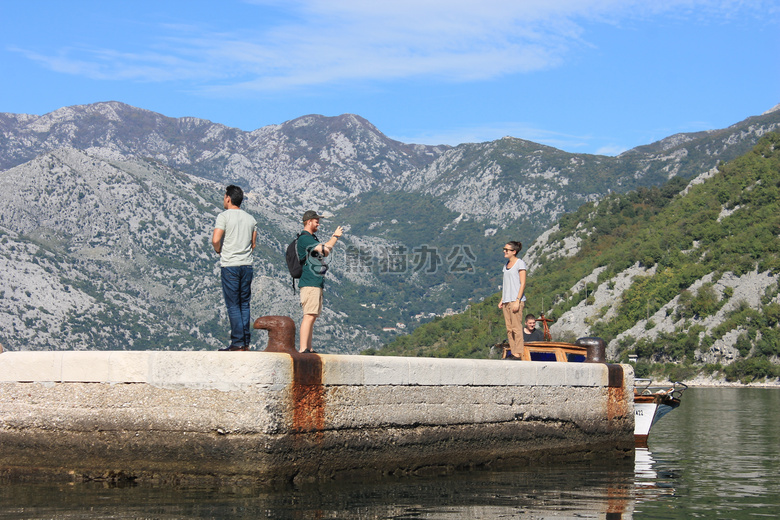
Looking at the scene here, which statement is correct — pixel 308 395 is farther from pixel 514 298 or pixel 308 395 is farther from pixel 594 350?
pixel 594 350

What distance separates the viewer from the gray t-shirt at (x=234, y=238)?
39.5 ft

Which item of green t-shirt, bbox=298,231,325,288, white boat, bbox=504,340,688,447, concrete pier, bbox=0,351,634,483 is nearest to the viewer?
concrete pier, bbox=0,351,634,483

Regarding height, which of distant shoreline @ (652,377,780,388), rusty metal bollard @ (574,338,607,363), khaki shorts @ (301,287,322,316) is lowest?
distant shoreline @ (652,377,780,388)

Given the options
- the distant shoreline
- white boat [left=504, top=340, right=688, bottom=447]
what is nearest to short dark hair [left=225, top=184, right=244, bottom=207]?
white boat [left=504, top=340, right=688, bottom=447]

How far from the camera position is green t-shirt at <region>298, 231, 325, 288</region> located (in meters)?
12.2

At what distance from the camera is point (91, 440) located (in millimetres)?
11383

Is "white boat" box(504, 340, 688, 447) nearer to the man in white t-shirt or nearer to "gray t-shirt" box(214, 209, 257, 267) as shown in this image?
the man in white t-shirt

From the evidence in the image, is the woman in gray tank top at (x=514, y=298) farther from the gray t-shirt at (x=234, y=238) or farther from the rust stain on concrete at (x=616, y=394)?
the gray t-shirt at (x=234, y=238)

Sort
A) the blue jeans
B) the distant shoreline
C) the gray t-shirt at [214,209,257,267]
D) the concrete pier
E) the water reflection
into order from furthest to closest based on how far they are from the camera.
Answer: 1. the distant shoreline
2. the gray t-shirt at [214,209,257,267]
3. the blue jeans
4. the concrete pier
5. the water reflection

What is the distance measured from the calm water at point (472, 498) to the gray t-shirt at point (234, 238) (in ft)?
10.2

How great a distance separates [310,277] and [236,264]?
1.06 metres

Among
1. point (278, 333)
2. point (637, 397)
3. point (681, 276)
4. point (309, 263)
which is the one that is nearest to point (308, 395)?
point (278, 333)

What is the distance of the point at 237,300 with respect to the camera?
1212 centimetres

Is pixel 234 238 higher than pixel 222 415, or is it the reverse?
pixel 234 238
